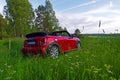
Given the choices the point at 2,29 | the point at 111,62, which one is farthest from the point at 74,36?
the point at 2,29

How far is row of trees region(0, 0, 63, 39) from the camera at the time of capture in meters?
70.1

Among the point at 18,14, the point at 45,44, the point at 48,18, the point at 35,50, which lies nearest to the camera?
the point at 35,50

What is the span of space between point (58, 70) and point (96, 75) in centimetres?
70

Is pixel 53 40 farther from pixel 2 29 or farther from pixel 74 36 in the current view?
pixel 2 29

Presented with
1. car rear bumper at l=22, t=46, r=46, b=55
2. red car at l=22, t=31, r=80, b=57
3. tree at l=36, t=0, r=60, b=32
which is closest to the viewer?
car rear bumper at l=22, t=46, r=46, b=55

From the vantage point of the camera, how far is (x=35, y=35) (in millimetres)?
13680

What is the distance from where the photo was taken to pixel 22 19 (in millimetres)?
71875

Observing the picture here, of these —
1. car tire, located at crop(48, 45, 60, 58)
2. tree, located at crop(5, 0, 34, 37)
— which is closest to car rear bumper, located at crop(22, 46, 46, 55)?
car tire, located at crop(48, 45, 60, 58)

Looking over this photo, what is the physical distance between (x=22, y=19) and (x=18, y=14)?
213cm

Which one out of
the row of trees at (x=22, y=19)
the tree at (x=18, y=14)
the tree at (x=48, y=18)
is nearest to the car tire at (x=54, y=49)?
the row of trees at (x=22, y=19)

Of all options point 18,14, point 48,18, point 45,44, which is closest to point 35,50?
point 45,44

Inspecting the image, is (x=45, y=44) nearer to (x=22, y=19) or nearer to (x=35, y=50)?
(x=35, y=50)

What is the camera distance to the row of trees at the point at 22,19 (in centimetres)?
7006

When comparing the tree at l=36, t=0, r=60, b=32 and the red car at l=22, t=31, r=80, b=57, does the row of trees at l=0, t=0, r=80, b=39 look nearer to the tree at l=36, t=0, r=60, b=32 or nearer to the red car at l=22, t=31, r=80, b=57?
the tree at l=36, t=0, r=60, b=32
